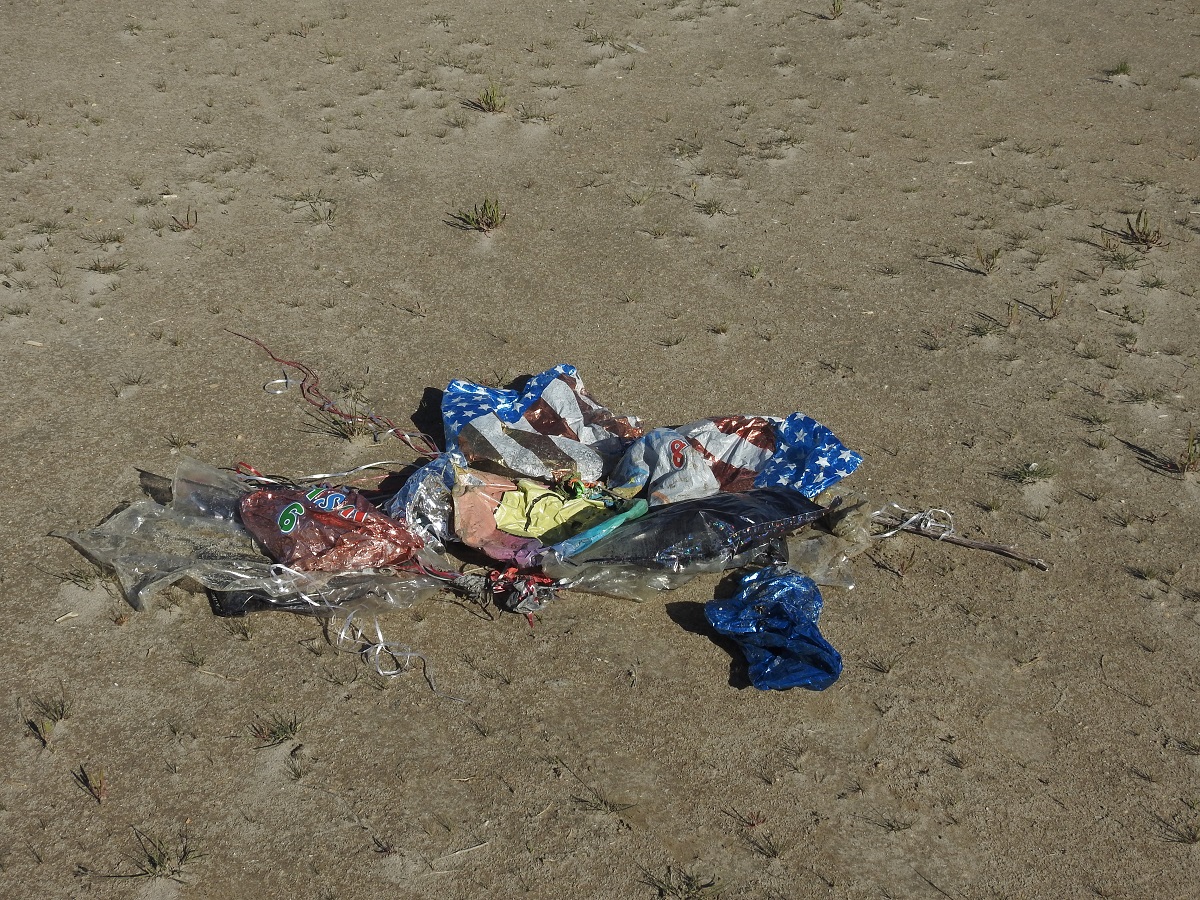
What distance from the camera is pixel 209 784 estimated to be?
359 cm

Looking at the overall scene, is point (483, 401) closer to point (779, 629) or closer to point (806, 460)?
point (806, 460)

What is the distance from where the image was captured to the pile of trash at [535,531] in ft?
13.3

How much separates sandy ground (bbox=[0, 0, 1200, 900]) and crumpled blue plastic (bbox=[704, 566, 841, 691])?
0.11 m

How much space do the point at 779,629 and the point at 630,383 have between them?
1.75 m

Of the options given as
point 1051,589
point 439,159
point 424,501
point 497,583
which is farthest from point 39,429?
point 1051,589

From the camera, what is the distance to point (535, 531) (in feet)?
14.2

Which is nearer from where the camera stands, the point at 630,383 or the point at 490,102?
the point at 630,383

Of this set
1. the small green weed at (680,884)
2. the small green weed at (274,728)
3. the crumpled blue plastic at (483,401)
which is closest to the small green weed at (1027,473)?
the crumpled blue plastic at (483,401)

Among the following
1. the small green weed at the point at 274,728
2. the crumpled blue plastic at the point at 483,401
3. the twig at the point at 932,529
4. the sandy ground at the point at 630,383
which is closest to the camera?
the sandy ground at the point at 630,383

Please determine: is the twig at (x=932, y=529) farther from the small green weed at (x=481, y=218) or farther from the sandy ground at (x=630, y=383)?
the small green weed at (x=481, y=218)

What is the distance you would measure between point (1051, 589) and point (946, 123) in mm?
4161

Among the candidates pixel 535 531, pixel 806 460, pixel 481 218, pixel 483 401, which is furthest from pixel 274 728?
pixel 481 218

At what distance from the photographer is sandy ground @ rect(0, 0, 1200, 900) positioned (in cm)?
349

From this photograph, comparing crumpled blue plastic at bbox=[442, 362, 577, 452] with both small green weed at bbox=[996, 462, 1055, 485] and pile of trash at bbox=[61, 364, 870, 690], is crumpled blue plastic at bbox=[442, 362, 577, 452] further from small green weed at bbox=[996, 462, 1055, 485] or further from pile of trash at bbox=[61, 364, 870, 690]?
small green weed at bbox=[996, 462, 1055, 485]
